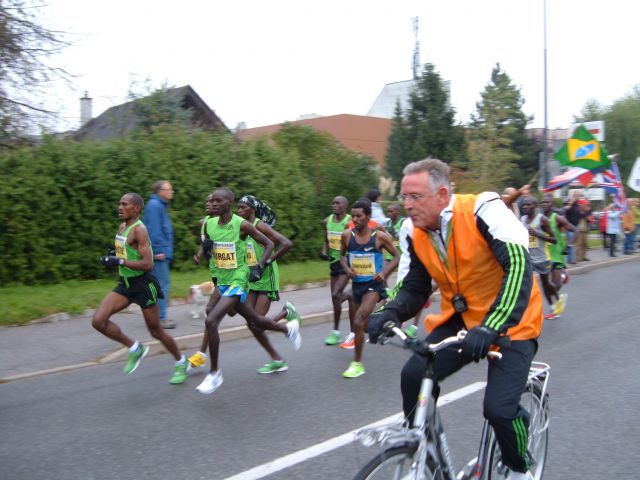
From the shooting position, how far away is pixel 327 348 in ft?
28.2

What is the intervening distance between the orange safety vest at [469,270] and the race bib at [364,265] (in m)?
4.06

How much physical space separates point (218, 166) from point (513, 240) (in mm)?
12461

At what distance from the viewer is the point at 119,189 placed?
1298 centimetres

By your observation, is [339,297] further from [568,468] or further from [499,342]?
[499,342]

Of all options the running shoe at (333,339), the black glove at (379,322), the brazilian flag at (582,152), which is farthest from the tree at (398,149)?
the black glove at (379,322)

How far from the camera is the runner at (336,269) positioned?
28.7 ft

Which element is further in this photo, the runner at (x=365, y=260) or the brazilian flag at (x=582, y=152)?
the brazilian flag at (x=582, y=152)

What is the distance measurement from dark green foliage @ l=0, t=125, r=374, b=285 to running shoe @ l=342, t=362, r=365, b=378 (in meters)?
6.82

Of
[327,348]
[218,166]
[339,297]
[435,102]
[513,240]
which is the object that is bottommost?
[327,348]

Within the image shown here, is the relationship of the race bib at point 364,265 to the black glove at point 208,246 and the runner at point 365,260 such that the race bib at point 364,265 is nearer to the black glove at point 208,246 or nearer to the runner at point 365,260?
the runner at point 365,260

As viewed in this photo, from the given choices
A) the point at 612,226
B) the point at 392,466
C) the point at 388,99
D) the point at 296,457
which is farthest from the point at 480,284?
the point at 388,99

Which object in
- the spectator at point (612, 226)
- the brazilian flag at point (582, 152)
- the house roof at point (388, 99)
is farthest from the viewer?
the house roof at point (388, 99)

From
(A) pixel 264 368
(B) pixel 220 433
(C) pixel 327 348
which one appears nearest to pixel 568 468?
A: (B) pixel 220 433

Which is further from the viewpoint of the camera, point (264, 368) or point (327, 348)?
point (327, 348)
